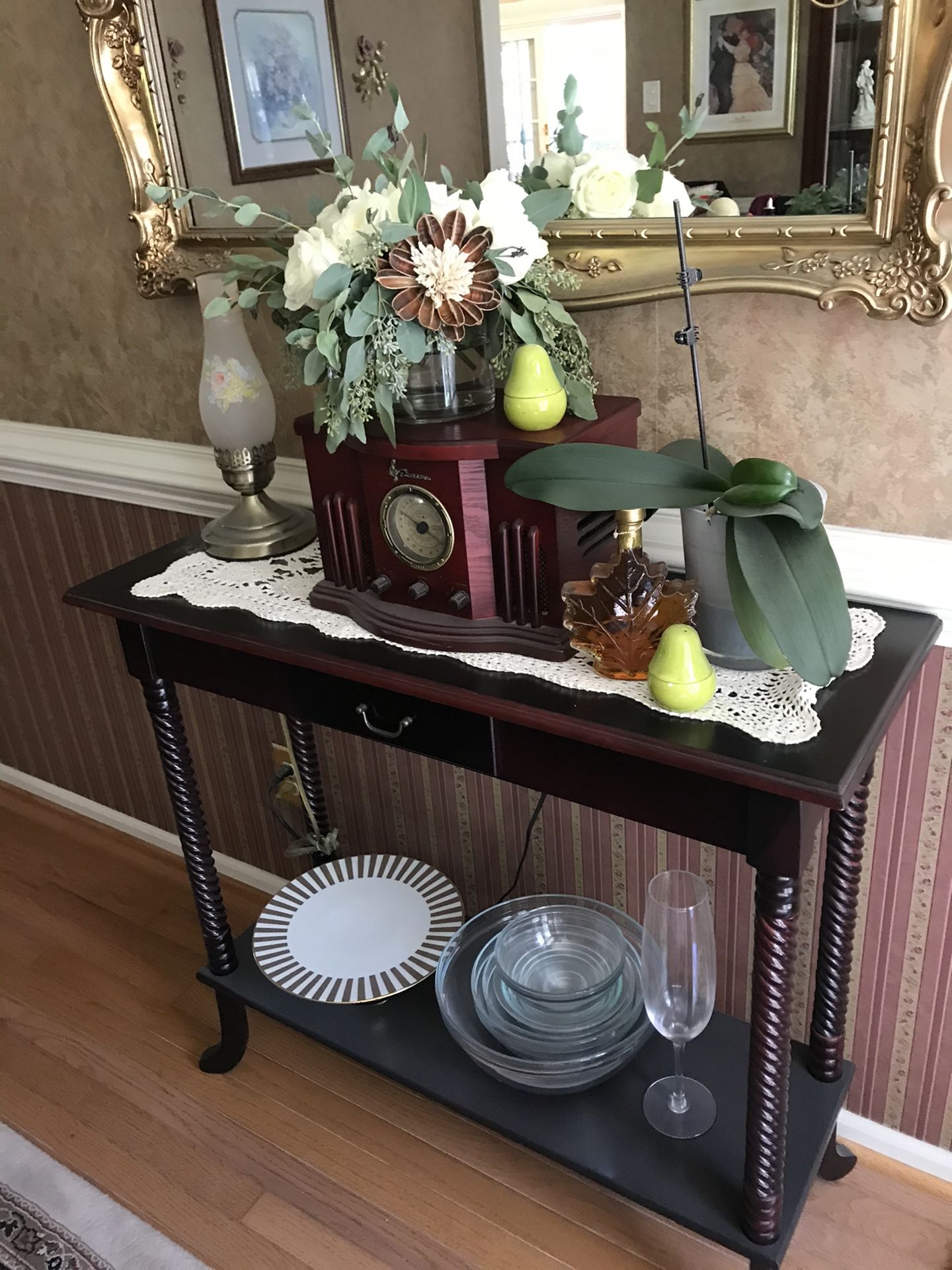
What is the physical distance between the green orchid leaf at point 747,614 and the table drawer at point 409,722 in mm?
283

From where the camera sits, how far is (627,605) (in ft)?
3.18

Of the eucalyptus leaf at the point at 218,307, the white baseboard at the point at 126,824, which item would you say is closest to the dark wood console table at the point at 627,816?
the eucalyptus leaf at the point at 218,307

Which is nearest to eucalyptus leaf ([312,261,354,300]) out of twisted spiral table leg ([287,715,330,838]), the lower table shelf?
twisted spiral table leg ([287,715,330,838])

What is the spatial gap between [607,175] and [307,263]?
346 mm

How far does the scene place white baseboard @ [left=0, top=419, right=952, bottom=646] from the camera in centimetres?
112

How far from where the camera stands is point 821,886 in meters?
1.33

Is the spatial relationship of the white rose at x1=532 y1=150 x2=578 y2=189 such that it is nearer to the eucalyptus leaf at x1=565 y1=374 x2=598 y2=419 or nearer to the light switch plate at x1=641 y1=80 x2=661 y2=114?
the light switch plate at x1=641 y1=80 x2=661 y2=114

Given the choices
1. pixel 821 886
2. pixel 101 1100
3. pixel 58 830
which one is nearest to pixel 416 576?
pixel 821 886

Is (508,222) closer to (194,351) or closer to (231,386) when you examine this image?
(231,386)

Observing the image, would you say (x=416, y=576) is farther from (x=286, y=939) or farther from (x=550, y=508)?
(x=286, y=939)

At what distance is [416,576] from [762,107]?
580mm

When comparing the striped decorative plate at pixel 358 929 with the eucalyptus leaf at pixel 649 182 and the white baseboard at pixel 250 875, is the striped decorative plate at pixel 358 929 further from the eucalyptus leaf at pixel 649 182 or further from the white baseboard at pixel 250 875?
the eucalyptus leaf at pixel 649 182

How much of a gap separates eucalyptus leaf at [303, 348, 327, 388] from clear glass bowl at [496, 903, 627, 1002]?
2.63 feet

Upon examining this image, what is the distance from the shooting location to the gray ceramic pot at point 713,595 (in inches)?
38.7
